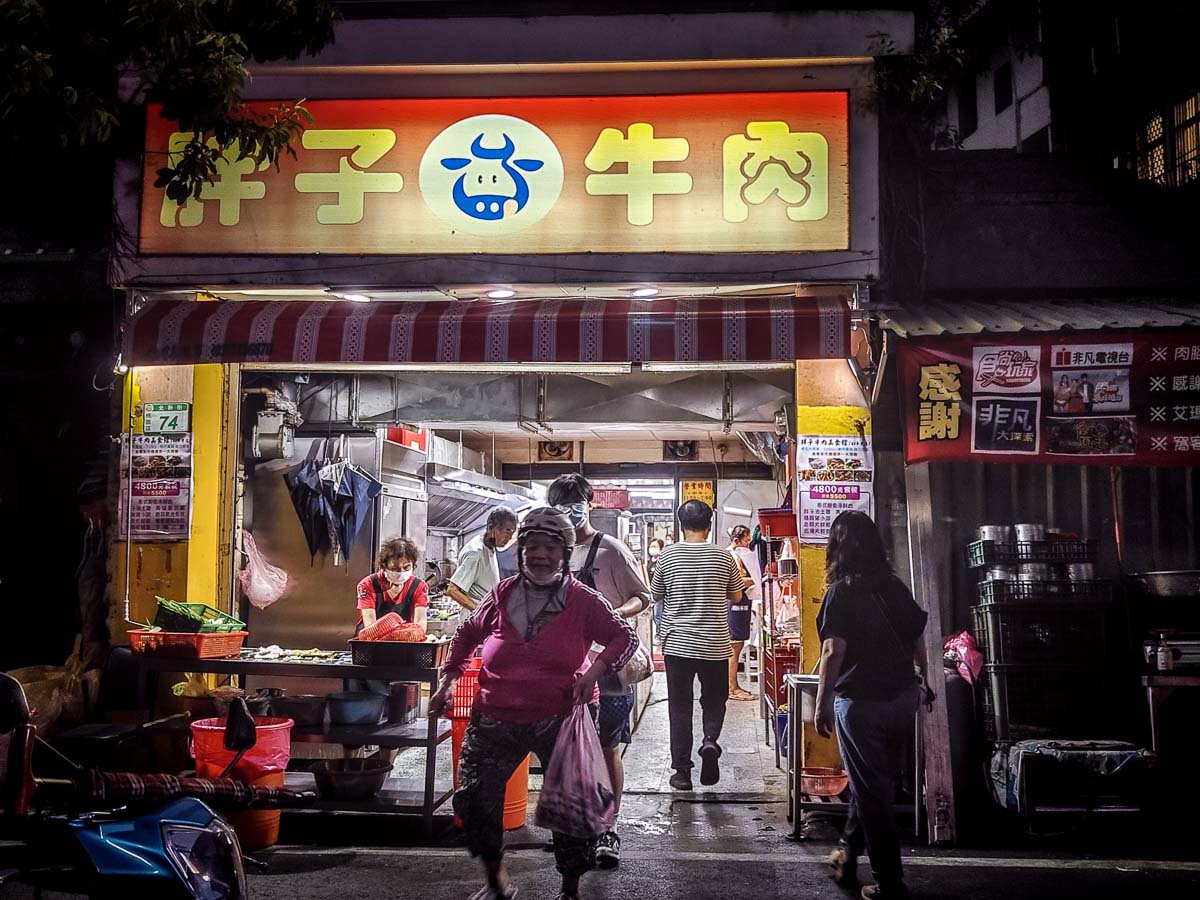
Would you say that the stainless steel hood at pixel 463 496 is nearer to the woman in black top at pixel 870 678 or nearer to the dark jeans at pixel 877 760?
the woman in black top at pixel 870 678

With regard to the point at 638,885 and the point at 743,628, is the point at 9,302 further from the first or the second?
the point at 743,628

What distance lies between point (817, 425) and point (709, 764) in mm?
3122

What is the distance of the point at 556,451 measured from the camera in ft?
55.2

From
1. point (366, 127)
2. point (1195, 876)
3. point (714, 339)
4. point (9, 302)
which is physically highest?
point (366, 127)

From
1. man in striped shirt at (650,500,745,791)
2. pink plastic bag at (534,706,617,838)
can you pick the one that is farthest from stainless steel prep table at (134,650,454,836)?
man in striped shirt at (650,500,745,791)

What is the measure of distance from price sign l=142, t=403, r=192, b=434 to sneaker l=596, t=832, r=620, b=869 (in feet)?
16.8

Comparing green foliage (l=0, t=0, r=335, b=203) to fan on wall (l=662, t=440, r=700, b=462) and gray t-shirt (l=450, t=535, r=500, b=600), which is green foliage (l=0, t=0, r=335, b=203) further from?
fan on wall (l=662, t=440, r=700, b=462)

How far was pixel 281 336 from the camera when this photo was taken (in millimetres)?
7816

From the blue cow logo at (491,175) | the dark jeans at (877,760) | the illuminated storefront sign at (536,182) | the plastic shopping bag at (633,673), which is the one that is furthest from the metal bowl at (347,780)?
the blue cow logo at (491,175)

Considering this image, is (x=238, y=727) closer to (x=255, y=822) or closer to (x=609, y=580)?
(x=255, y=822)

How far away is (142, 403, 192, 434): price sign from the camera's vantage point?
8594 mm

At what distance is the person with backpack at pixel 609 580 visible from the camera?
263 inches

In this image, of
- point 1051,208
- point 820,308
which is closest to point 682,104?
point 820,308

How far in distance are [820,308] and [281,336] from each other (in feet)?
14.2
